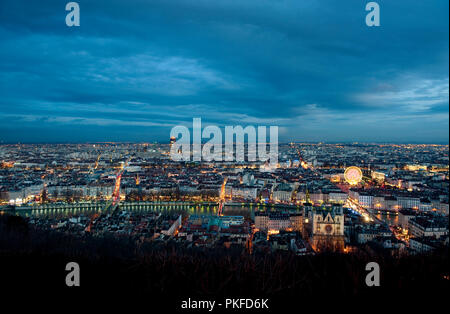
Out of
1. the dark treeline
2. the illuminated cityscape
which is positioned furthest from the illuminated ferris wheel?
the dark treeline

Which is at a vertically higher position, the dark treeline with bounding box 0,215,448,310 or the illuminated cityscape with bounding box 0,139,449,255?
the dark treeline with bounding box 0,215,448,310

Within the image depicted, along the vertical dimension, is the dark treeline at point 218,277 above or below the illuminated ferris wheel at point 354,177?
above

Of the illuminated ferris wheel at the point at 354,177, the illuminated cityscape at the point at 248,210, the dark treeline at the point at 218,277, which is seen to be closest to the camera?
the dark treeline at the point at 218,277

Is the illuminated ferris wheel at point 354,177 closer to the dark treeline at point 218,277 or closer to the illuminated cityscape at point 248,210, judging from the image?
the illuminated cityscape at point 248,210

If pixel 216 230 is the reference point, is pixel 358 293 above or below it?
above

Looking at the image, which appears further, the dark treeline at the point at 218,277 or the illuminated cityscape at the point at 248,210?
the illuminated cityscape at the point at 248,210

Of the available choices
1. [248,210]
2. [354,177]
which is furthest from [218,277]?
[354,177]

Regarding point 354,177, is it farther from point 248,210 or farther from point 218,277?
point 218,277

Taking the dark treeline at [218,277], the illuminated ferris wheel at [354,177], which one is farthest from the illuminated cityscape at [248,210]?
the dark treeline at [218,277]

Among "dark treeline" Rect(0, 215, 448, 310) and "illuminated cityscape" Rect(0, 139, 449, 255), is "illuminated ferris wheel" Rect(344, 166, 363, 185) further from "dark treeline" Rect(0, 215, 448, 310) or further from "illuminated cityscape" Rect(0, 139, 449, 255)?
"dark treeline" Rect(0, 215, 448, 310)
